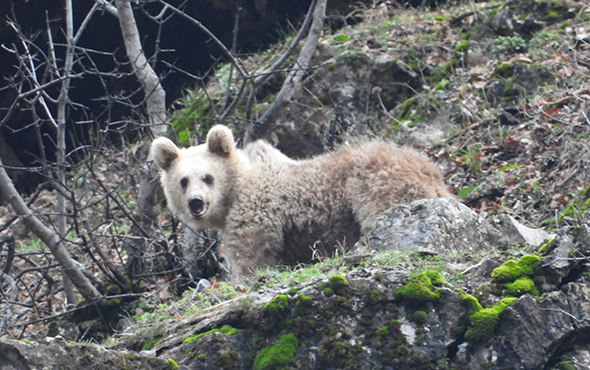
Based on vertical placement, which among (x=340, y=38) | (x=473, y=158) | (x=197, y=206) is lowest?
(x=473, y=158)

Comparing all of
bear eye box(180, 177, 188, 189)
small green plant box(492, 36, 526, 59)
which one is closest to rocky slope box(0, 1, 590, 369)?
small green plant box(492, 36, 526, 59)

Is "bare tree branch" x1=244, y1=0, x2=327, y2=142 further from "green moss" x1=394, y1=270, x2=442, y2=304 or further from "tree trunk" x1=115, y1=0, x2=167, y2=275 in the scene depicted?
"green moss" x1=394, y1=270, x2=442, y2=304

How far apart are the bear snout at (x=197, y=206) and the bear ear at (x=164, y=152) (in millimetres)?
731

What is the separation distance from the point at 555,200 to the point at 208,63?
9.22m

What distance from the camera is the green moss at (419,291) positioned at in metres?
4.63

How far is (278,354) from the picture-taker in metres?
4.50

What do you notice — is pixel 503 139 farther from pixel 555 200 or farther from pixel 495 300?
pixel 495 300

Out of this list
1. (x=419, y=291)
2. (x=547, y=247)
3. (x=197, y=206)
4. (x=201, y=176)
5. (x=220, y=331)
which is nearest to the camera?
(x=419, y=291)

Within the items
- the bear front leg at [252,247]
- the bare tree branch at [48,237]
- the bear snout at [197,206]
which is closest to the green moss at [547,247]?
the bear front leg at [252,247]

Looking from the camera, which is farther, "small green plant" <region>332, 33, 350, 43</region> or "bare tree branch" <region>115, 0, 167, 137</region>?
"small green plant" <region>332, 33, 350, 43</region>

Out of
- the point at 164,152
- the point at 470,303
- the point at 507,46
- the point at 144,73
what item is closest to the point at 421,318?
the point at 470,303

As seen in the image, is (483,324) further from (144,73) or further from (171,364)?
(144,73)

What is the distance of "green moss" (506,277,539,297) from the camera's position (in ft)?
15.4

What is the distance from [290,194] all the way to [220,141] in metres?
1.07
